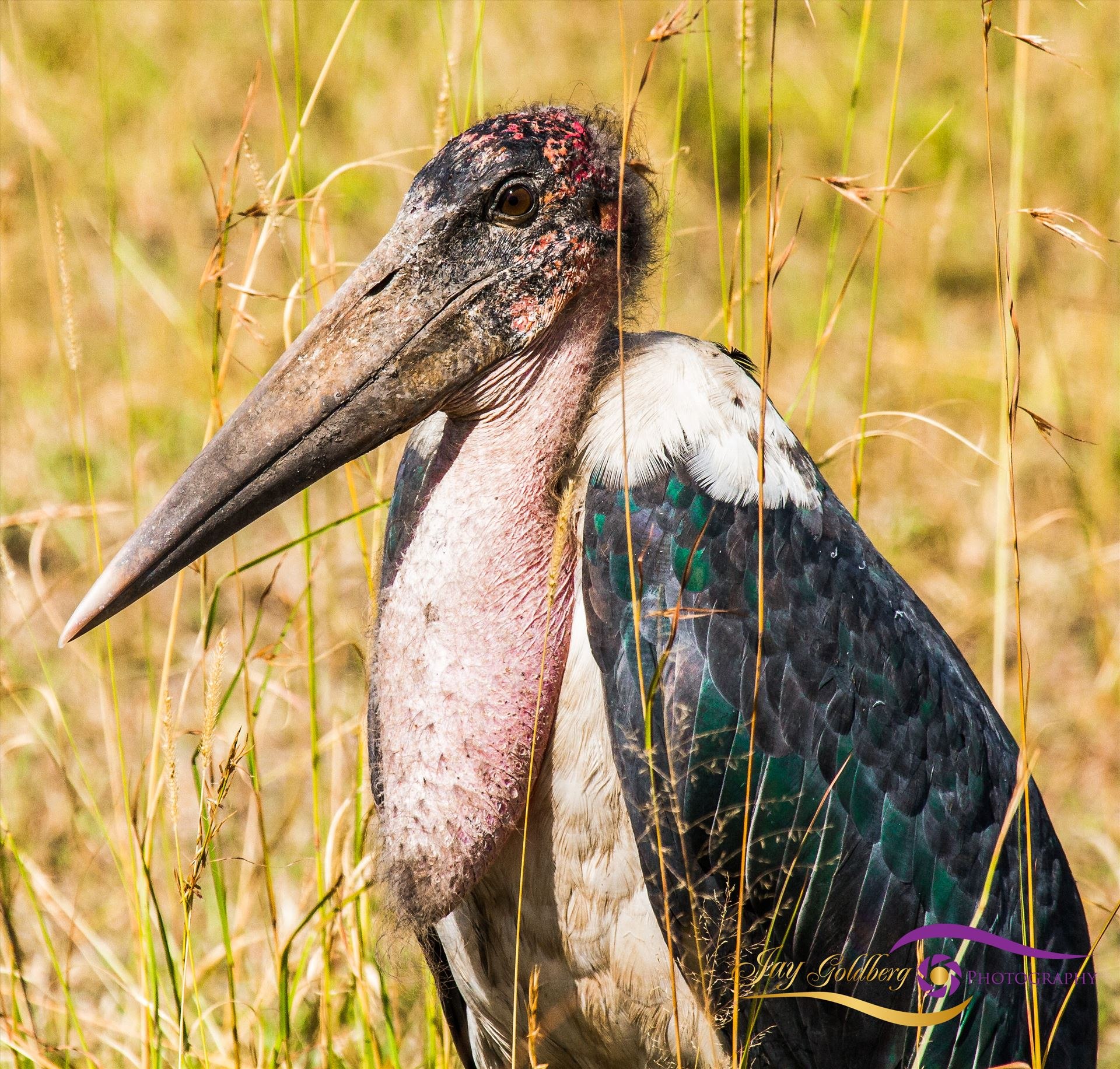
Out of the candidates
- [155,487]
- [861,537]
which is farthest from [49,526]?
[861,537]

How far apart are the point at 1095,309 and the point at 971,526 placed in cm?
100

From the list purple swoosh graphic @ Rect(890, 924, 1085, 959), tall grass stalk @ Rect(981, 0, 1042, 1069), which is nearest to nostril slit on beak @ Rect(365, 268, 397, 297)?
tall grass stalk @ Rect(981, 0, 1042, 1069)

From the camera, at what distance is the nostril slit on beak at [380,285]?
2.23m

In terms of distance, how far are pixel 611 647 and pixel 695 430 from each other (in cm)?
37

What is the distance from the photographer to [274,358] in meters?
5.39

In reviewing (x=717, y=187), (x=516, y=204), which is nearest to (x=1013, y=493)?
(x=717, y=187)

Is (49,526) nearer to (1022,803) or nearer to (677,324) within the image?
(677,324)

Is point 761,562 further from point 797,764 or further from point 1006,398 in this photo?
point 1006,398

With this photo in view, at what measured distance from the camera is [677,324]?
576 centimetres

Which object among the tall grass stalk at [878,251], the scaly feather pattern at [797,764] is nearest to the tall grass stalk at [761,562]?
the scaly feather pattern at [797,764]

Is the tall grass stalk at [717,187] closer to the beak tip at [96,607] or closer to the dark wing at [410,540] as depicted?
the dark wing at [410,540]

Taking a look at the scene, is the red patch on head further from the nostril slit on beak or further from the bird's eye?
the nostril slit on beak

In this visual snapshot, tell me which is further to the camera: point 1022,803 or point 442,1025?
point 442,1025

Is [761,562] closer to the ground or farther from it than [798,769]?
farther from it
